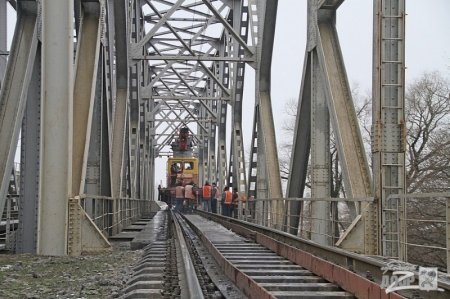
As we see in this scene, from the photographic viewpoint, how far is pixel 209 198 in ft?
91.1

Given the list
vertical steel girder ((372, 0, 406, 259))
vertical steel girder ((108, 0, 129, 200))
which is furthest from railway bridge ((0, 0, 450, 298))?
vertical steel girder ((108, 0, 129, 200))

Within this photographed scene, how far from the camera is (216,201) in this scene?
28.1m

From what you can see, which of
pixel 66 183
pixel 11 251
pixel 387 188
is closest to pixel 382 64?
pixel 387 188

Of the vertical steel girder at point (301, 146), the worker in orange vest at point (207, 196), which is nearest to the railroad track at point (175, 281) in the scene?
the vertical steel girder at point (301, 146)

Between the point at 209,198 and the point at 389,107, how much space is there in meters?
19.8

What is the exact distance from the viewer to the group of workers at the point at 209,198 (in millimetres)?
24359

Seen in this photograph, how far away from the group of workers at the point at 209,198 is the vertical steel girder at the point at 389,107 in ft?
47.4

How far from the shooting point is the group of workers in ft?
79.9

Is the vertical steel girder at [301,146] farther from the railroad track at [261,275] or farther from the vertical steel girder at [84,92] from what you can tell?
the vertical steel girder at [84,92]

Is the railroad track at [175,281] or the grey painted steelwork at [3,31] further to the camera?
the grey painted steelwork at [3,31]

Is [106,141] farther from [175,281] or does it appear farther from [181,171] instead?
[181,171]

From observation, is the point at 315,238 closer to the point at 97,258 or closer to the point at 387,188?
the point at 387,188

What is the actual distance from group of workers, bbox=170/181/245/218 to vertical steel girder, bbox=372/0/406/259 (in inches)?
569

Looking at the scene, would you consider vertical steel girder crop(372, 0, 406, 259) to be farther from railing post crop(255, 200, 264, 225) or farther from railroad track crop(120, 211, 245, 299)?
railing post crop(255, 200, 264, 225)
